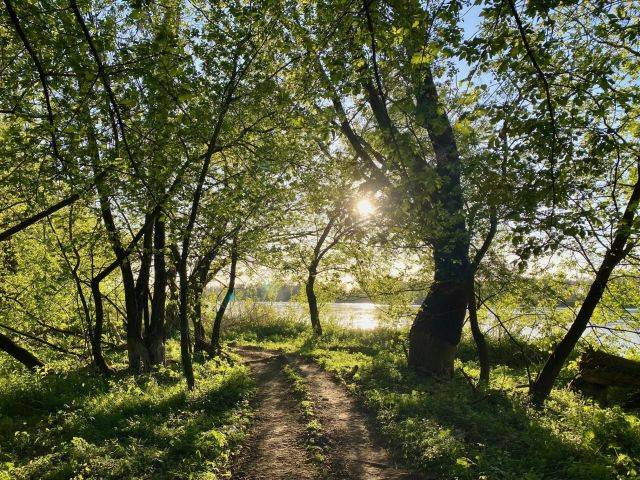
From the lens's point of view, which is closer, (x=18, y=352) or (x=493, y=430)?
(x=493, y=430)

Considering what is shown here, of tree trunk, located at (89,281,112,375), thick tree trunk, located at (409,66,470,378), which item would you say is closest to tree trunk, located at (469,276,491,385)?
thick tree trunk, located at (409,66,470,378)

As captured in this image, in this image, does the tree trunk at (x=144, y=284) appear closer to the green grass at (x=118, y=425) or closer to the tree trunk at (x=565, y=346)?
the green grass at (x=118, y=425)

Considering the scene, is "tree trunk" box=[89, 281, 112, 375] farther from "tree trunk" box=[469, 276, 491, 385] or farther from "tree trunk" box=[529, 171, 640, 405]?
"tree trunk" box=[529, 171, 640, 405]

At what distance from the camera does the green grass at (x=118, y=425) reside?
6.11 meters

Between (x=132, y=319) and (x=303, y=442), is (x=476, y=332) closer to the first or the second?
(x=303, y=442)

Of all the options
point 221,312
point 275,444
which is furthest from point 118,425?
point 221,312

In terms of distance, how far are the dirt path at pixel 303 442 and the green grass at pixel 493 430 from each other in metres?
0.40

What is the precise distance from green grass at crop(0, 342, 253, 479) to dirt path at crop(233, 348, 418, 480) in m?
0.43

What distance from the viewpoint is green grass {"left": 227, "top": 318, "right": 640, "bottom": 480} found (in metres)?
5.92

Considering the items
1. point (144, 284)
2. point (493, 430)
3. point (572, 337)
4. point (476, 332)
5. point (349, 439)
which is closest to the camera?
point (493, 430)

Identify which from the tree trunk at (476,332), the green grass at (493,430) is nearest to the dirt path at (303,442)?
the green grass at (493,430)

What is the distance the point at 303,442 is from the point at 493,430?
3.30 metres

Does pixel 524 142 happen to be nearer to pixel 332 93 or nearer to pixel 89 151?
pixel 332 93

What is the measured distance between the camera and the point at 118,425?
798cm
